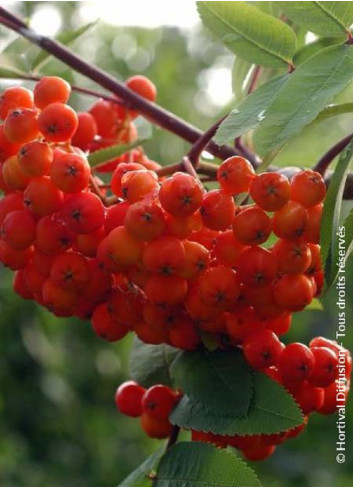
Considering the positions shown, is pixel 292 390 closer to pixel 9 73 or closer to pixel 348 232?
pixel 348 232

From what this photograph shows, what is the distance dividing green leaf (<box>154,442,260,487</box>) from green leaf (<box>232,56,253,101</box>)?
0.66 meters

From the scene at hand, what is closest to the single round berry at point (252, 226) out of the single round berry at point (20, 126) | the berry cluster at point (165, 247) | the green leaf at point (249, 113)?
the berry cluster at point (165, 247)

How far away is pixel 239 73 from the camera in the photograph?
5.20 feet

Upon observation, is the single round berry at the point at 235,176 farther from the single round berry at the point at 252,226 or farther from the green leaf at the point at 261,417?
the green leaf at the point at 261,417

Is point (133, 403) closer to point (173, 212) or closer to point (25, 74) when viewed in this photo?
point (173, 212)

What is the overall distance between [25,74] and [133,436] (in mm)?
2480

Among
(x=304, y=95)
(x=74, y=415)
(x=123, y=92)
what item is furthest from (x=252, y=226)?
(x=74, y=415)

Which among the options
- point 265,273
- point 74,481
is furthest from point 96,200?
point 74,481

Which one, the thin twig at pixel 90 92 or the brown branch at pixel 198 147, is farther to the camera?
the thin twig at pixel 90 92

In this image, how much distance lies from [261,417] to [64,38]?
2.53ft

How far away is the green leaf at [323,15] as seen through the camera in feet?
3.91

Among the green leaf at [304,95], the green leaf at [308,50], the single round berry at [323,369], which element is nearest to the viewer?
the green leaf at [304,95]

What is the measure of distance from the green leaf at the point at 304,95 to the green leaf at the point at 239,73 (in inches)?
17.7

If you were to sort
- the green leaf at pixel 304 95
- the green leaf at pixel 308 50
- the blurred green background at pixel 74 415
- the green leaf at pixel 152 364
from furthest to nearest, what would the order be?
the blurred green background at pixel 74 415 → the green leaf at pixel 308 50 → the green leaf at pixel 152 364 → the green leaf at pixel 304 95
